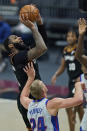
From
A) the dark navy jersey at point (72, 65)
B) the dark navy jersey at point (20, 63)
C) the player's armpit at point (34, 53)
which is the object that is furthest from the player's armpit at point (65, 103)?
the dark navy jersey at point (72, 65)

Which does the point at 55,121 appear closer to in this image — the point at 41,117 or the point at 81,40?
the point at 41,117

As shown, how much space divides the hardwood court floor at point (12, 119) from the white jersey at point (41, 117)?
280cm

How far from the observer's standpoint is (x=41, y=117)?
536 cm

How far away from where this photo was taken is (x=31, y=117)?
5430 millimetres

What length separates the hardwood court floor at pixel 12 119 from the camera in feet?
27.1

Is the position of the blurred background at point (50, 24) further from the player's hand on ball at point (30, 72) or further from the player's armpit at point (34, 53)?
the player's hand on ball at point (30, 72)

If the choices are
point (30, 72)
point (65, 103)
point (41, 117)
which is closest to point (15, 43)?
point (30, 72)

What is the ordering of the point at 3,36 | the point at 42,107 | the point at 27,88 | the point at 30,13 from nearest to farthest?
the point at 42,107 → the point at 27,88 → the point at 30,13 → the point at 3,36

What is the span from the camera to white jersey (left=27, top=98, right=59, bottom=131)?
535 cm

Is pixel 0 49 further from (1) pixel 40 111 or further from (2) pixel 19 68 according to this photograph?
(1) pixel 40 111

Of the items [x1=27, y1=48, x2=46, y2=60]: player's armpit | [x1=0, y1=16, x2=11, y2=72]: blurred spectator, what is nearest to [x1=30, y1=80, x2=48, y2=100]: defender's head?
[x1=27, y1=48, x2=46, y2=60]: player's armpit

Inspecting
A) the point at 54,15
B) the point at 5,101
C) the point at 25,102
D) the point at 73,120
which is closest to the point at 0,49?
the point at 54,15

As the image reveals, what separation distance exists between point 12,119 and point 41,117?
3.18 metres

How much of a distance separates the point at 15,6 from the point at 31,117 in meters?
13.0
